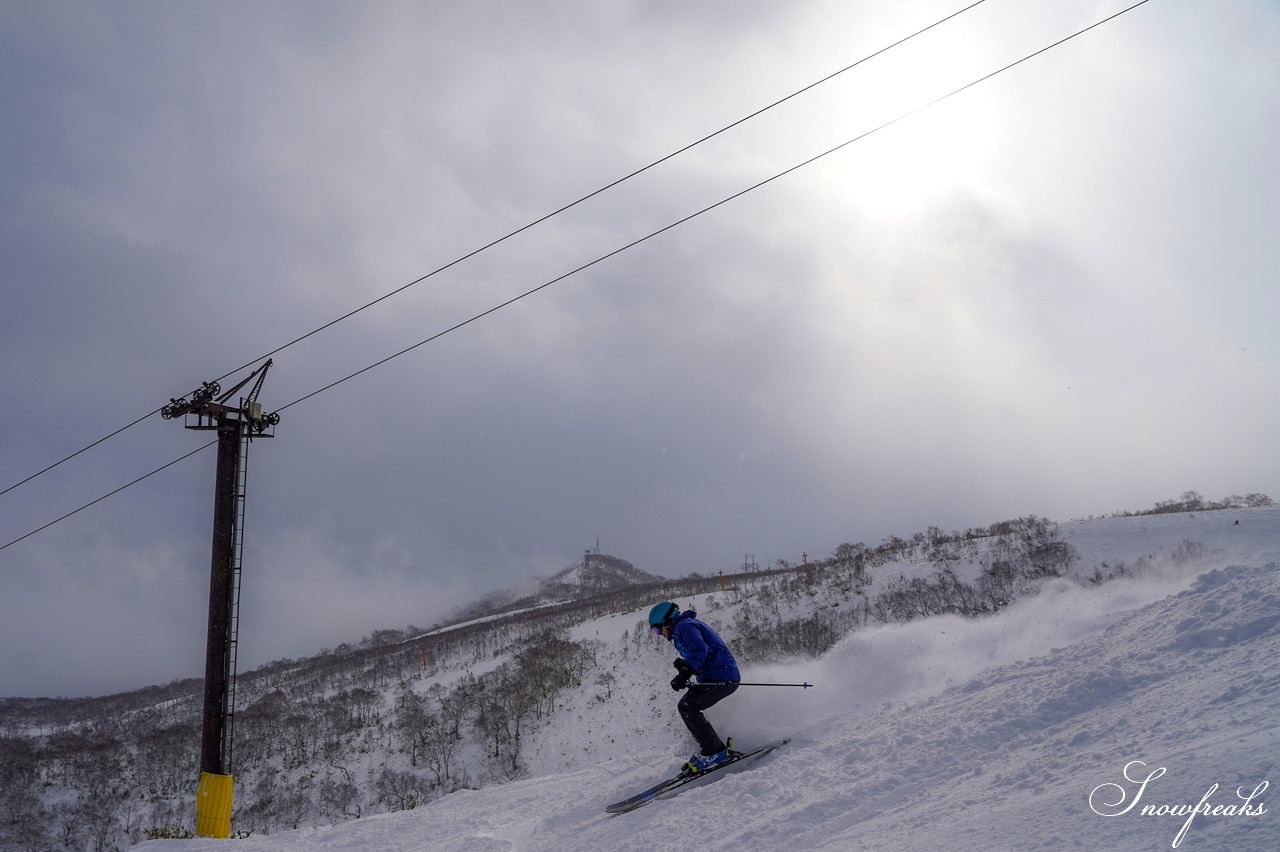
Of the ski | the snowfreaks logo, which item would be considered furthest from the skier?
the snowfreaks logo

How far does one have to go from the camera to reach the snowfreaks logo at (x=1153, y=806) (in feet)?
10.9

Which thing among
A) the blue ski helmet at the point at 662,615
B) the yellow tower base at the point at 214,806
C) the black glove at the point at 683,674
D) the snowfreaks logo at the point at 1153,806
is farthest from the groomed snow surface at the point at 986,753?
the yellow tower base at the point at 214,806

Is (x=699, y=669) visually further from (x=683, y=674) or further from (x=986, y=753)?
(x=986, y=753)

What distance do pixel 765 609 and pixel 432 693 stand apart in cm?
1227

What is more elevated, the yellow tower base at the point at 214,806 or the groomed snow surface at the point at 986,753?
the yellow tower base at the point at 214,806

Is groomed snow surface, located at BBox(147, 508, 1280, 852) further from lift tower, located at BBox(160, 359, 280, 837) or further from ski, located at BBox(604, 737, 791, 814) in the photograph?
lift tower, located at BBox(160, 359, 280, 837)

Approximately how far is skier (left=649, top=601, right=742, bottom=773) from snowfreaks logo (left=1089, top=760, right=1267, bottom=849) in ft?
14.5

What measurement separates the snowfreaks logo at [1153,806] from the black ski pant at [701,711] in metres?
4.47

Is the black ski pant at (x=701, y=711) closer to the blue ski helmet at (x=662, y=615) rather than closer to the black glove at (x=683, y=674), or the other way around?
the black glove at (x=683, y=674)

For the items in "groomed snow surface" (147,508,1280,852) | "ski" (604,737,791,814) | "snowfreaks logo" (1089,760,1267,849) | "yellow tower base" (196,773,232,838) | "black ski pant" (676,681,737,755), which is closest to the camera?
"snowfreaks logo" (1089,760,1267,849)

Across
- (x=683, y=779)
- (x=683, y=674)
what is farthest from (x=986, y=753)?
(x=683, y=674)

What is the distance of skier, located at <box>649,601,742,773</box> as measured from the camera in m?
7.95

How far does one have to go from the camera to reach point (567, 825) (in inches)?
281

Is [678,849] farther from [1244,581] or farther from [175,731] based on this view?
[175,731]
